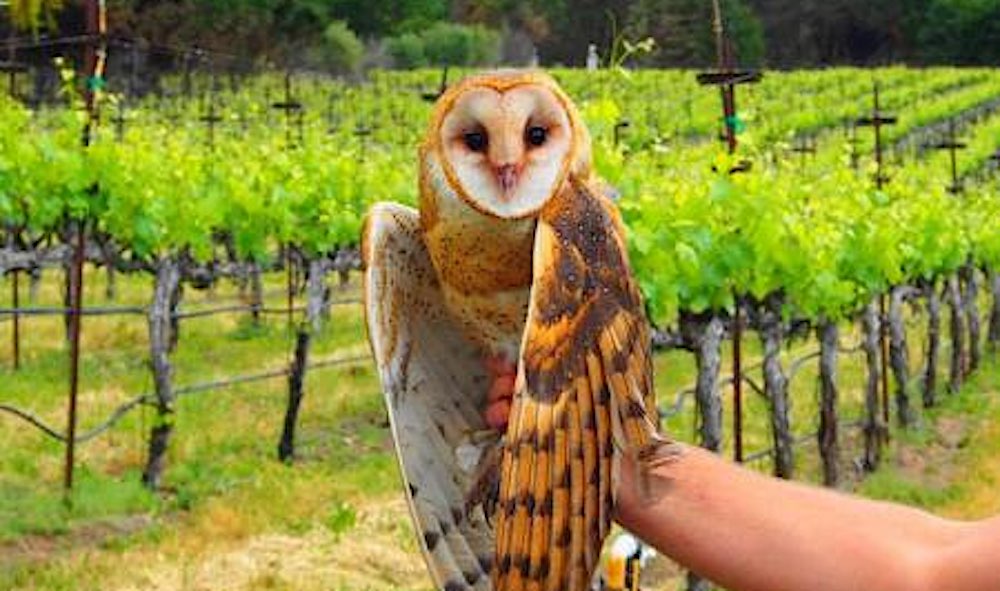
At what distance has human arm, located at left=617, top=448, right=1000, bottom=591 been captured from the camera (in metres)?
1.03

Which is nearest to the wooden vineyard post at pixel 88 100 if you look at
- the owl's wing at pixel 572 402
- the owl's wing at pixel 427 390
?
the owl's wing at pixel 427 390

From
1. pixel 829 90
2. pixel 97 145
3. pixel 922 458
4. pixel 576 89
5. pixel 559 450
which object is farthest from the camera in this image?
pixel 829 90

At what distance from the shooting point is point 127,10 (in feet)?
109

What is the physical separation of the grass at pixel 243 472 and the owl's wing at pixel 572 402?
208 inches

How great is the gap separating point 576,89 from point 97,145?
2505 centimetres

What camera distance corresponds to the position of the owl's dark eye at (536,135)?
1396 mm

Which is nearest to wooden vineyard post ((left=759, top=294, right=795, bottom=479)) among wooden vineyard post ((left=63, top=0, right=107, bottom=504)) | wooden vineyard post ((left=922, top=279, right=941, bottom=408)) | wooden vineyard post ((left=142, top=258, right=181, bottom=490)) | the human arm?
wooden vineyard post ((left=142, top=258, right=181, bottom=490))

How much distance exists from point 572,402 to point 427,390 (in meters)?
0.29

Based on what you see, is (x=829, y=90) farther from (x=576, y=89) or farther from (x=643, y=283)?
(x=643, y=283)

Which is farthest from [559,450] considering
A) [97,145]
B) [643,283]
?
[97,145]

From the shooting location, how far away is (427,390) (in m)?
1.54

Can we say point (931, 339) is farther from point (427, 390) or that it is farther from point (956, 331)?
point (427, 390)

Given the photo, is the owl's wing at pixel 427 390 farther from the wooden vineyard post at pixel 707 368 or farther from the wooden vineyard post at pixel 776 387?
the wooden vineyard post at pixel 776 387

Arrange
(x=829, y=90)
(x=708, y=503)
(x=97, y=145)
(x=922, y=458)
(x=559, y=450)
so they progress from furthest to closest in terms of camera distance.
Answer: (x=829, y=90)
(x=922, y=458)
(x=97, y=145)
(x=559, y=450)
(x=708, y=503)
